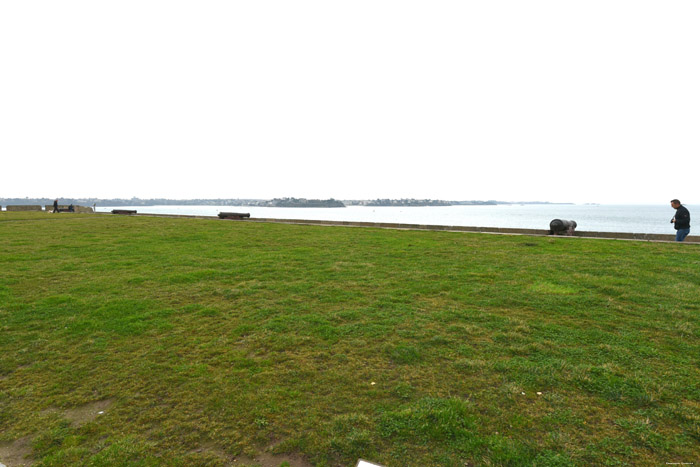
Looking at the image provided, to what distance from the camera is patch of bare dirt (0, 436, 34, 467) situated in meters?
3.13

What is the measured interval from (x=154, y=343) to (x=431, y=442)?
14.9 feet

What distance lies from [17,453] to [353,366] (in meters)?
3.58

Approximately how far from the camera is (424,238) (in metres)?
16.6

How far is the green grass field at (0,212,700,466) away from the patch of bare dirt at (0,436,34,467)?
25 millimetres

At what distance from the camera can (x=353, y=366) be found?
4.60 m

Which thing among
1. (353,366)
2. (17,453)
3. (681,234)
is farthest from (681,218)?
(17,453)

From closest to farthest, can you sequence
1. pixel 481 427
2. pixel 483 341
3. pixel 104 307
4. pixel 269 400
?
1. pixel 481 427
2. pixel 269 400
3. pixel 483 341
4. pixel 104 307

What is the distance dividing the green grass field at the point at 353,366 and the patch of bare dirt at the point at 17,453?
0.03 meters

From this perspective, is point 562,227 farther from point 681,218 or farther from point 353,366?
point 353,366

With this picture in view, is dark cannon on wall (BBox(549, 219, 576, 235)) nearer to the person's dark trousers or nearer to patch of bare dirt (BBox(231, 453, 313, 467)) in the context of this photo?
the person's dark trousers

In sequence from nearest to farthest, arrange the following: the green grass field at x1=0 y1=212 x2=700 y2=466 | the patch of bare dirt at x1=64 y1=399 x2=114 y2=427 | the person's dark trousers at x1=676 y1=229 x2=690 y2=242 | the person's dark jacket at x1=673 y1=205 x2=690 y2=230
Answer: the green grass field at x1=0 y1=212 x2=700 y2=466
the patch of bare dirt at x1=64 y1=399 x2=114 y2=427
the person's dark jacket at x1=673 y1=205 x2=690 y2=230
the person's dark trousers at x1=676 y1=229 x2=690 y2=242

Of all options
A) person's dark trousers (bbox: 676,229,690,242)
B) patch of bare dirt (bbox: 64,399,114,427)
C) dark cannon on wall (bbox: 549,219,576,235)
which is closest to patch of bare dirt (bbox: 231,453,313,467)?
patch of bare dirt (bbox: 64,399,114,427)

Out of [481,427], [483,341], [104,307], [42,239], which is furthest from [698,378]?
[42,239]

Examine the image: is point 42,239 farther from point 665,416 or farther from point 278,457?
point 665,416
